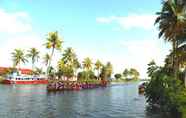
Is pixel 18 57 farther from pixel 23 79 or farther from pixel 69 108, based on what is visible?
pixel 69 108

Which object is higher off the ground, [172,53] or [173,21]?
[173,21]

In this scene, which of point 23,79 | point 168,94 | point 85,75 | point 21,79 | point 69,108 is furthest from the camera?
point 85,75

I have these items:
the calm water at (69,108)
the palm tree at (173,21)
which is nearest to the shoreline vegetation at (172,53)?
the palm tree at (173,21)

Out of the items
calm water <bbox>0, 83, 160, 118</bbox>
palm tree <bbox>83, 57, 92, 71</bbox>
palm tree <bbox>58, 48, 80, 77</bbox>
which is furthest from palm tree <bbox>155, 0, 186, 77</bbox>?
palm tree <bbox>83, 57, 92, 71</bbox>

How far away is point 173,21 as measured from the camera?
44781mm

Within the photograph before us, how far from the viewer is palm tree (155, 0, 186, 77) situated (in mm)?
43094

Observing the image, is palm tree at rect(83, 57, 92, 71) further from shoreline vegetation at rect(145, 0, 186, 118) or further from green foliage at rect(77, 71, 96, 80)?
shoreline vegetation at rect(145, 0, 186, 118)

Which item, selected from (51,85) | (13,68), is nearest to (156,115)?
(51,85)

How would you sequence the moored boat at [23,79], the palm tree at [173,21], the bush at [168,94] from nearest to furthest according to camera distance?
the bush at [168,94], the palm tree at [173,21], the moored boat at [23,79]

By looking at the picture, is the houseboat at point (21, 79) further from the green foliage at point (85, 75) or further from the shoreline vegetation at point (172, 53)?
the shoreline vegetation at point (172, 53)

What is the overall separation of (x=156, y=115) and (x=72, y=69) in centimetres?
10092

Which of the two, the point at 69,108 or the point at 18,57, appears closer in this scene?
the point at 69,108

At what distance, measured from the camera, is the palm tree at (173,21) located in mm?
43094

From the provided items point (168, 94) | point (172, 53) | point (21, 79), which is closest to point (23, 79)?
point (21, 79)
